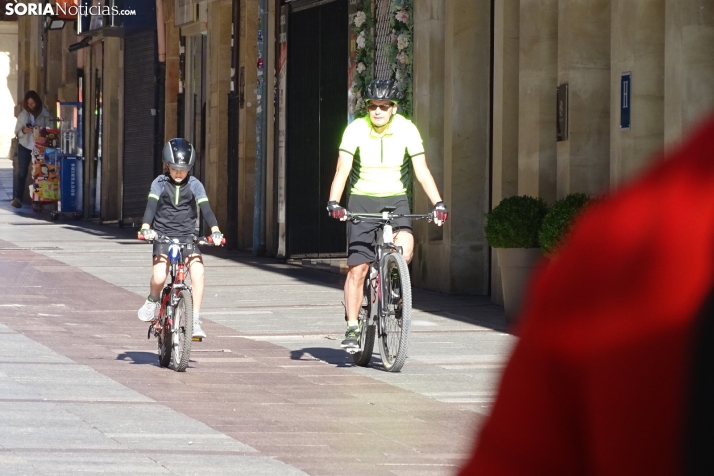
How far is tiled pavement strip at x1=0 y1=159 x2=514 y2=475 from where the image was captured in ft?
20.0

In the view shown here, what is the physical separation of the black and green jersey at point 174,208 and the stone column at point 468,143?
5342mm

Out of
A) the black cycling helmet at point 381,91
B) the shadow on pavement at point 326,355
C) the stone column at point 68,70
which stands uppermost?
the stone column at point 68,70

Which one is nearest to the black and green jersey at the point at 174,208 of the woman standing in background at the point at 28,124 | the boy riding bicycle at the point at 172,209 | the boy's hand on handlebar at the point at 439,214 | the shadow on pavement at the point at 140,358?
the boy riding bicycle at the point at 172,209

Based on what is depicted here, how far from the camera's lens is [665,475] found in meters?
0.77

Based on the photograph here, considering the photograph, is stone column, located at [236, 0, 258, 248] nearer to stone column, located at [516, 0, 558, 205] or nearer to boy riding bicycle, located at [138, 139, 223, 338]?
stone column, located at [516, 0, 558, 205]

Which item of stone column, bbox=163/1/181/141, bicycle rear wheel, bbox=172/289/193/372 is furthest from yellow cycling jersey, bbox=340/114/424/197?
stone column, bbox=163/1/181/141

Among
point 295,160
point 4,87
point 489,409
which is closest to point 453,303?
point 295,160

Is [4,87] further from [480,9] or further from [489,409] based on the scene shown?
[489,409]

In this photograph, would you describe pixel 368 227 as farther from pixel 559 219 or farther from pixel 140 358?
pixel 559 219

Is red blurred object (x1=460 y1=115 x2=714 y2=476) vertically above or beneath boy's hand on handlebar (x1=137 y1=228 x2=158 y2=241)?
above

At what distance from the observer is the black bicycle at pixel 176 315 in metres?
9.05

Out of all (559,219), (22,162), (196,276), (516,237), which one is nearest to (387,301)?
(196,276)

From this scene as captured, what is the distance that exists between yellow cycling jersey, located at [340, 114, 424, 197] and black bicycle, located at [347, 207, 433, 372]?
184mm

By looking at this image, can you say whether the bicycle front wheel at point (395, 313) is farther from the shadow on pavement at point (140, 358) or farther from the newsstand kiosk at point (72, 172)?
the newsstand kiosk at point (72, 172)
